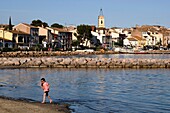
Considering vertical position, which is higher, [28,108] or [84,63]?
[84,63]

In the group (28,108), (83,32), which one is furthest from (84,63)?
(83,32)

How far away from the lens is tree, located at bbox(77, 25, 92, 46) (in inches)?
5064

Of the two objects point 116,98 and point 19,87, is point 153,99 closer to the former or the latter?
point 116,98

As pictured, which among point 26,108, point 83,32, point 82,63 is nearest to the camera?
point 26,108

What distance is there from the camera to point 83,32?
425 feet

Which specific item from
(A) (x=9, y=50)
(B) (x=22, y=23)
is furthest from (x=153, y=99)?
(B) (x=22, y=23)

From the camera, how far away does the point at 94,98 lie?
923 inches

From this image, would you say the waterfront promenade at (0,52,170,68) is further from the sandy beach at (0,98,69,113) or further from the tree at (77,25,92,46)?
the tree at (77,25,92,46)

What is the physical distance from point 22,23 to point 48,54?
1828 cm

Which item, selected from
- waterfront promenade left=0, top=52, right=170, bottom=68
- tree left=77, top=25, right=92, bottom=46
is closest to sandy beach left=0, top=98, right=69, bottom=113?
waterfront promenade left=0, top=52, right=170, bottom=68

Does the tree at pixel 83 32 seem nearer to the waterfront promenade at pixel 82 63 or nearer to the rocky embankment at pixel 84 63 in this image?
the waterfront promenade at pixel 82 63

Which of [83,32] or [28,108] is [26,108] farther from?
[83,32]

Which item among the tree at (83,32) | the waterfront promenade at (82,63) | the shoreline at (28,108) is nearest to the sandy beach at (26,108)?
the shoreline at (28,108)

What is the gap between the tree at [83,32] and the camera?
5064 inches
